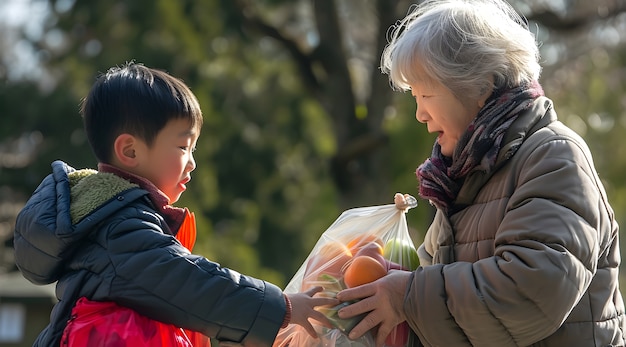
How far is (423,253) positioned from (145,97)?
948 mm

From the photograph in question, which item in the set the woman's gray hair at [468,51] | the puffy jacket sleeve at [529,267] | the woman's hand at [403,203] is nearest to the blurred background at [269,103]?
the woman's hand at [403,203]

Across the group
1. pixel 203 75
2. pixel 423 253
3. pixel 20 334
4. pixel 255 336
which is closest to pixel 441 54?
pixel 423 253

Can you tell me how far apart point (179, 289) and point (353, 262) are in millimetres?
466

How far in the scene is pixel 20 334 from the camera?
5113 millimetres

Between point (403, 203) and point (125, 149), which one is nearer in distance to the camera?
point (125, 149)

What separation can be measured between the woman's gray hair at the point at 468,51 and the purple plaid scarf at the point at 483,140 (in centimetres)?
5

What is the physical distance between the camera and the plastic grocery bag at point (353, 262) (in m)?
2.25

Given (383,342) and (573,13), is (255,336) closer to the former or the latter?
(383,342)

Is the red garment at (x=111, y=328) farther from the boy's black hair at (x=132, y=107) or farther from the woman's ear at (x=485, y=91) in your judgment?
the woman's ear at (x=485, y=91)

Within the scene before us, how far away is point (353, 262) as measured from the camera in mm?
2289

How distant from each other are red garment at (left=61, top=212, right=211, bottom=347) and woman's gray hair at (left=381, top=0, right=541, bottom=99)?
923mm

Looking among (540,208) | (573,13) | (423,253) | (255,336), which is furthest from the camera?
(573,13)

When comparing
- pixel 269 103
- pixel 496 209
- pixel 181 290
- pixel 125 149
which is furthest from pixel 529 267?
pixel 269 103

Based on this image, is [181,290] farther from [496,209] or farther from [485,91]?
[485,91]
